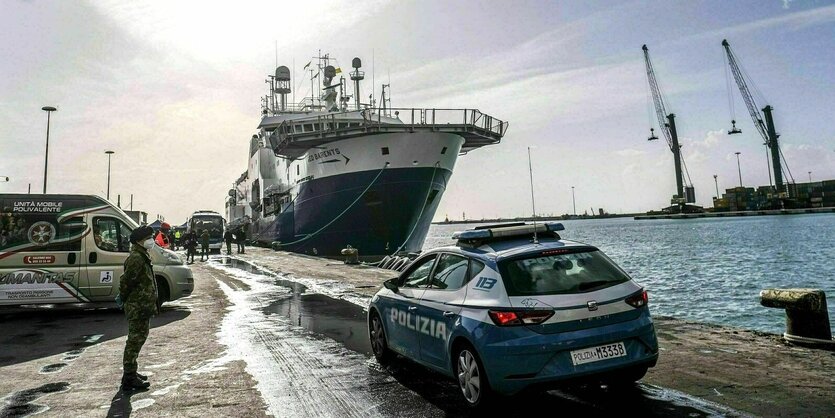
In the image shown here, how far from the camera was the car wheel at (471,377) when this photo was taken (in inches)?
166

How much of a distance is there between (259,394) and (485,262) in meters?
2.56

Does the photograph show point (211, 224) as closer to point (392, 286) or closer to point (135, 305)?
point (135, 305)

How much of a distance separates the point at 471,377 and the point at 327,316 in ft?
19.4

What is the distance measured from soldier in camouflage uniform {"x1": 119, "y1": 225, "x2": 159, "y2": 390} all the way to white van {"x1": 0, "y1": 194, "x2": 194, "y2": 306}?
17.9 ft

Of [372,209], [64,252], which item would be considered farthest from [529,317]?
[372,209]

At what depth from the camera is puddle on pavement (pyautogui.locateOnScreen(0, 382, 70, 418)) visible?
459cm

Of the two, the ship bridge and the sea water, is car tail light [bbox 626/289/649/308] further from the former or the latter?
the ship bridge

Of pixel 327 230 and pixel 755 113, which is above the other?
pixel 755 113

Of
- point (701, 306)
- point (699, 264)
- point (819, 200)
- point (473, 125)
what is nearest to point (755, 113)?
point (819, 200)

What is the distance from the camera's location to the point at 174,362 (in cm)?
647

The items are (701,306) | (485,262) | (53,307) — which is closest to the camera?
(485,262)

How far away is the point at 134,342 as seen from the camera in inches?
213

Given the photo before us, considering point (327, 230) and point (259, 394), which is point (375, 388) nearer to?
point (259, 394)

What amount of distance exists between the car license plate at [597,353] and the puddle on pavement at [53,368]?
19.5 feet
